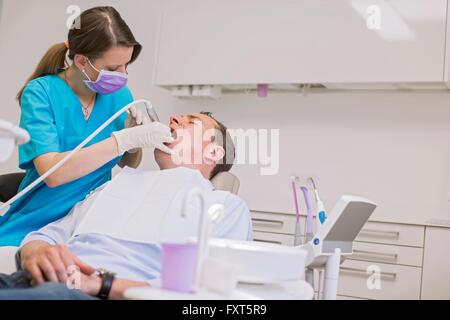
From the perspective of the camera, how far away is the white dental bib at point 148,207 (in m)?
1.48

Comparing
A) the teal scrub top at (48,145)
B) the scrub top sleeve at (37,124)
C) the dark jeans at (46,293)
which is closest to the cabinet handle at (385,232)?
the teal scrub top at (48,145)

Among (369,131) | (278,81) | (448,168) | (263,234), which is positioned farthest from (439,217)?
(278,81)

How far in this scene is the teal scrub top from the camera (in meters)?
1.72

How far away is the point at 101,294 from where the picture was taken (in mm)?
1211

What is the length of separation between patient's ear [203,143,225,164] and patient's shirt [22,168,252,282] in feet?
0.44

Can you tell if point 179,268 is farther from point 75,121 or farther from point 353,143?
point 353,143

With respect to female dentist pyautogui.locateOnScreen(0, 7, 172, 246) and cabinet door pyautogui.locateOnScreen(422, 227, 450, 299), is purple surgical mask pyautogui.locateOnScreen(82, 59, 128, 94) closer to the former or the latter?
female dentist pyautogui.locateOnScreen(0, 7, 172, 246)

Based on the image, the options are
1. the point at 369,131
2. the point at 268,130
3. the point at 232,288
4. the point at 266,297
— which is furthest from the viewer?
the point at 268,130

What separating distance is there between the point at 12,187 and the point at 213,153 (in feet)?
3.25

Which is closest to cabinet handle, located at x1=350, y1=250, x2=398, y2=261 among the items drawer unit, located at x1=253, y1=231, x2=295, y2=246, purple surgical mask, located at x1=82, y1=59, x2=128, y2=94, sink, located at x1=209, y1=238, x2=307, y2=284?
drawer unit, located at x1=253, y1=231, x2=295, y2=246

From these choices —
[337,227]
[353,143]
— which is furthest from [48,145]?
[353,143]
